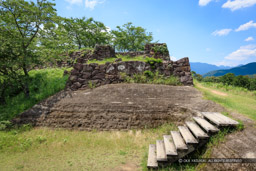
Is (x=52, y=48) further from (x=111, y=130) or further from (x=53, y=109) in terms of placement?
(x=111, y=130)

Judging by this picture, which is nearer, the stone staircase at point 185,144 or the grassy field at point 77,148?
the stone staircase at point 185,144

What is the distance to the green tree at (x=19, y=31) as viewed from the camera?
7090mm

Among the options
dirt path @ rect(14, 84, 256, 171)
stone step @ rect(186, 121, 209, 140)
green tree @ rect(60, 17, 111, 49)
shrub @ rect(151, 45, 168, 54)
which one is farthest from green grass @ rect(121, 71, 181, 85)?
green tree @ rect(60, 17, 111, 49)

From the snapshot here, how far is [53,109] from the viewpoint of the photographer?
6941 mm

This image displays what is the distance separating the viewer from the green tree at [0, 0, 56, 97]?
709 cm

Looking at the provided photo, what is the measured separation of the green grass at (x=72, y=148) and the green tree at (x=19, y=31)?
13.1ft

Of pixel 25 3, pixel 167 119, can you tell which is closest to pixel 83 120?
pixel 167 119

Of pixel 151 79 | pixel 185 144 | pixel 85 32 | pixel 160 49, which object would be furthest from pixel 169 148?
pixel 85 32

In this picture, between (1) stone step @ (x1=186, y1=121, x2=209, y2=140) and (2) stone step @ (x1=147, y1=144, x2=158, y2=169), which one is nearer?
(1) stone step @ (x1=186, y1=121, x2=209, y2=140)

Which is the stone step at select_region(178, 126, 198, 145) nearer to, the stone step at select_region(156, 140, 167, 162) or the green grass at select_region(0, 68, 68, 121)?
the stone step at select_region(156, 140, 167, 162)

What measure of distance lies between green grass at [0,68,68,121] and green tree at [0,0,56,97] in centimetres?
128

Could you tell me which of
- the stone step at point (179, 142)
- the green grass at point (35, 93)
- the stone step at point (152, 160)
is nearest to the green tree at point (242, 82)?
the stone step at point (179, 142)

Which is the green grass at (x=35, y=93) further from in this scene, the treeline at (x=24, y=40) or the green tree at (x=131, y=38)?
the green tree at (x=131, y=38)

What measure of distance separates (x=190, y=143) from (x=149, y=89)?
4956 mm
